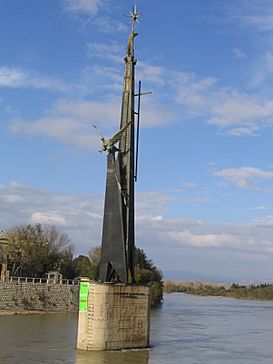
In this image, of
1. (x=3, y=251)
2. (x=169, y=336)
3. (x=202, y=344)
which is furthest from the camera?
(x=3, y=251)

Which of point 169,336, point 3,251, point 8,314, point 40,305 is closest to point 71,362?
point 169,336

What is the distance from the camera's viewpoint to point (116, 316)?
23.4 m

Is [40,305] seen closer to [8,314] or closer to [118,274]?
[8,314]

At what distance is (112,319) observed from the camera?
915 inches

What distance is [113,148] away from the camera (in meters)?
25.6

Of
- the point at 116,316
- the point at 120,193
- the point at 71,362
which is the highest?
the point at 120,193

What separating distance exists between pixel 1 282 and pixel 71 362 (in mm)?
32575

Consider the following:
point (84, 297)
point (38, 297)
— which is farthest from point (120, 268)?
point (38, 297)

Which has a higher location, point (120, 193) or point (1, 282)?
point (120, 193)

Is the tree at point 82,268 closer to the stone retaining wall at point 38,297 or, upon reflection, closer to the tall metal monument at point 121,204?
the stone retaining wall at point 38,297

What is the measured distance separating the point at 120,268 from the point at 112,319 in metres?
2.43

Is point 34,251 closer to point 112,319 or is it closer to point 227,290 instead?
point 112,319

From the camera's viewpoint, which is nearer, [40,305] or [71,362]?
[71,362]

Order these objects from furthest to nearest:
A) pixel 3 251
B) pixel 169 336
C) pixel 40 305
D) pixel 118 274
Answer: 1. pixel 3 251
2. pixel 40 305
3. pixel 169 336
4. pixel 118 274
